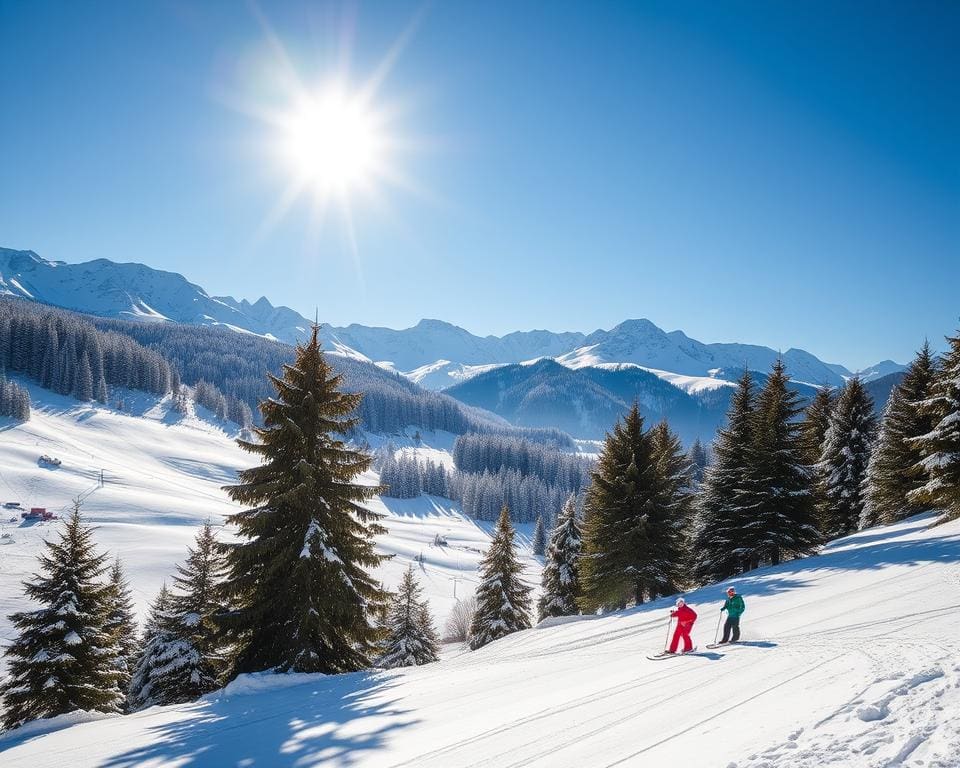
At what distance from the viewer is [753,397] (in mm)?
31078

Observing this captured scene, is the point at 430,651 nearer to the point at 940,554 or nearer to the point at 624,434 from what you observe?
the point at 624,434

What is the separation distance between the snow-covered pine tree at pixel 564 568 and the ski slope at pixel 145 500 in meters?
10.6

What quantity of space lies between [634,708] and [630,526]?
19.2 metres

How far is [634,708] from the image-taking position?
856 centimetres

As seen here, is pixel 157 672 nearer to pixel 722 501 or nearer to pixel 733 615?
pixel 733 615

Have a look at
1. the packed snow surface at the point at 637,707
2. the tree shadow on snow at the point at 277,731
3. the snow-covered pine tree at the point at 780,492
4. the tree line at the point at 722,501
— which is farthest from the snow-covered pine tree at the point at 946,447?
the tree shadow on snow at the point at 277,731

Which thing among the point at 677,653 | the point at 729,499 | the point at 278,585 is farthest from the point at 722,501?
the point at 278,585

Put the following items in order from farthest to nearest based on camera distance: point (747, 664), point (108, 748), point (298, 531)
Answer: point (298, 531) < point (747, 664) < point (108, 748)

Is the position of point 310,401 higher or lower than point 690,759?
higher

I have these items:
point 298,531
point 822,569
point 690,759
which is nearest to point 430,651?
point 298,531

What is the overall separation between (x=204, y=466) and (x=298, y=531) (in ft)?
377

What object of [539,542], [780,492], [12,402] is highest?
[12,402]

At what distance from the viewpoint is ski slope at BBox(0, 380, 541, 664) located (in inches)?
2244

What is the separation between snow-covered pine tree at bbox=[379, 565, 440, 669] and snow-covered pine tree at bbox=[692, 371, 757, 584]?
1851 cm
